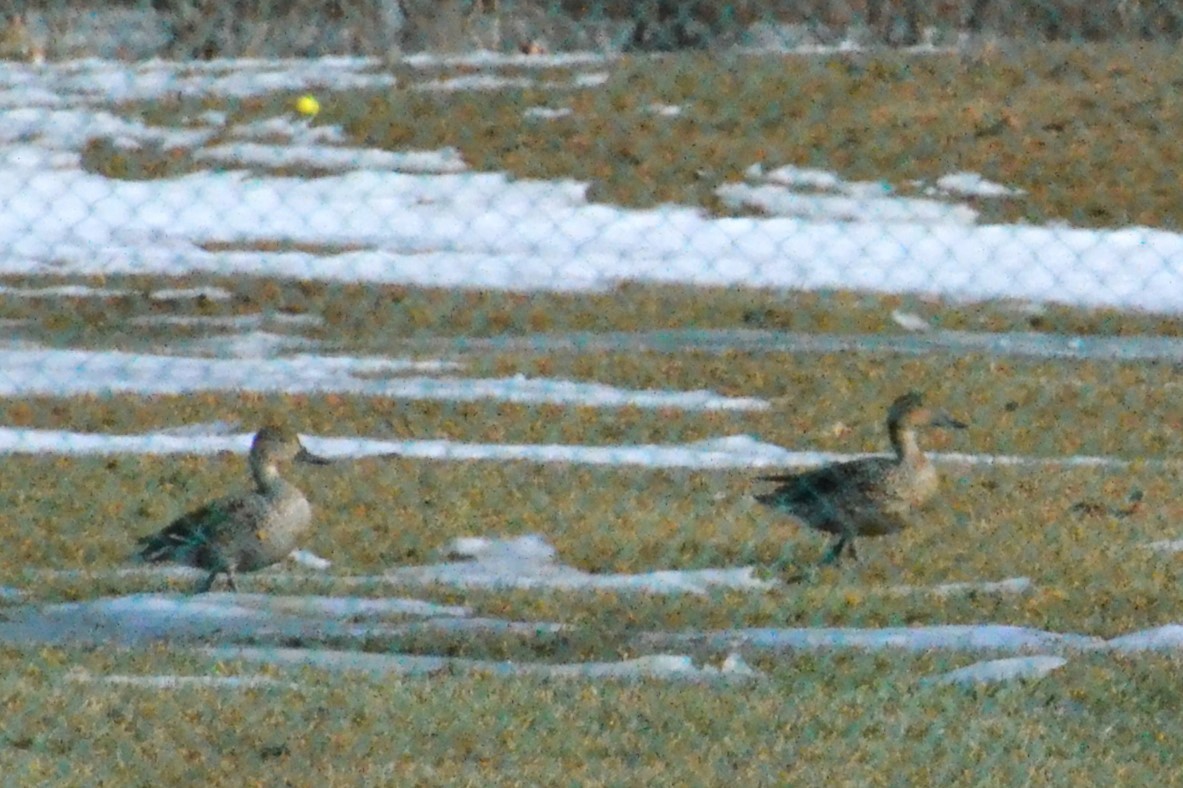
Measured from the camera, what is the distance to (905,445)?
1031 cm

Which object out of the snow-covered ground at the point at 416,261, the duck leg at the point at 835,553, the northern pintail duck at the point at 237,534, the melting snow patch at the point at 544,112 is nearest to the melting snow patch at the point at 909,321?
the snow-covered ground at the point at 416,261

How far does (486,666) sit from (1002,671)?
160 centimetres

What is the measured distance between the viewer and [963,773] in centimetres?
625

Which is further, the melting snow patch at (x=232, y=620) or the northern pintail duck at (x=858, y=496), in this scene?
the northern pintail duck at (x=858, y=496)

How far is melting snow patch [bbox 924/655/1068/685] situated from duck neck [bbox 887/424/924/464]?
98.5 inches

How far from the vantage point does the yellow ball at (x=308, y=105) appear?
27.2 metres

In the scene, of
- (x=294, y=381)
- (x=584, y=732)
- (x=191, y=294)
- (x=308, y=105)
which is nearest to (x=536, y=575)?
(x=584, y=732)

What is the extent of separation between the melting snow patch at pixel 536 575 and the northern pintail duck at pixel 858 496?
366 millimetres

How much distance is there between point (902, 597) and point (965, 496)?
2.57m

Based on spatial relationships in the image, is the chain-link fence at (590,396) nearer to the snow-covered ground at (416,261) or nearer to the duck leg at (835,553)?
the snow-covered ground at (416,261)

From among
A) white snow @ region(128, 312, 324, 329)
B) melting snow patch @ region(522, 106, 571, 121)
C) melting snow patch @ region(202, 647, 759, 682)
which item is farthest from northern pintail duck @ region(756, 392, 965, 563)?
melting snow patch @ region(522, 106, 571, 121)

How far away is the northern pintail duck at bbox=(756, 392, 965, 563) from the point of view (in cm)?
978

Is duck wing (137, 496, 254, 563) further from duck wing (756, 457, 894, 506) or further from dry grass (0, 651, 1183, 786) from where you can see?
duck wing (756, 457, 894, 506)

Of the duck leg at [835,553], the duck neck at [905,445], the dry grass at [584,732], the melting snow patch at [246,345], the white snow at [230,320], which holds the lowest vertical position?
the white snow at [230,320]
